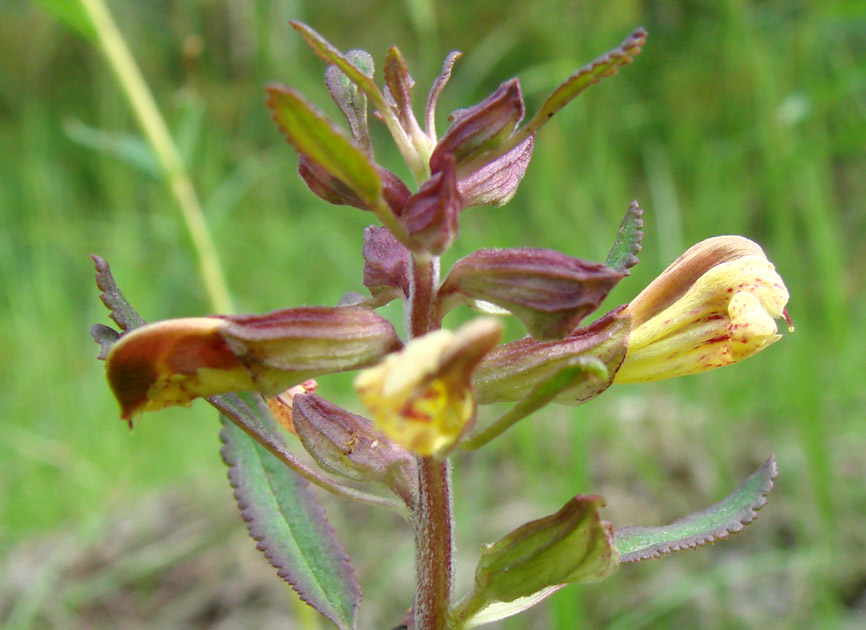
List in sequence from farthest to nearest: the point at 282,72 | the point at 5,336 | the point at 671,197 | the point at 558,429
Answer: the point at 5,336, the point at 282,72, the point at 671,197, the point at 558,429

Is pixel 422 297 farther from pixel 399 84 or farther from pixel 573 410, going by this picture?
pixel 573 410

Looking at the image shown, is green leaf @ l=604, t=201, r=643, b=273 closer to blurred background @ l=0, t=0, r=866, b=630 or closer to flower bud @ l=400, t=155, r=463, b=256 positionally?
flower bud @ l=400, t=155, r=463, b=256

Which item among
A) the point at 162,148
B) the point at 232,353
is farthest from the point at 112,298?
the point at 162,148

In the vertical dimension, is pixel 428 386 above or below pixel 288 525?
above

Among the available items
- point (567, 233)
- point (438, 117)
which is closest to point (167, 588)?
point (567, 233)

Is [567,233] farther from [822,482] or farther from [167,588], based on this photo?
[167,588]

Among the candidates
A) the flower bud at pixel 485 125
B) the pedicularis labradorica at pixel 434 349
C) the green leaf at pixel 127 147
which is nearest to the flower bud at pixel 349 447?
the pedicularis labradorica at pixel 434 349

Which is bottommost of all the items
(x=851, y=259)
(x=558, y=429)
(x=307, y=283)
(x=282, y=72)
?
(x=851, y=259)
